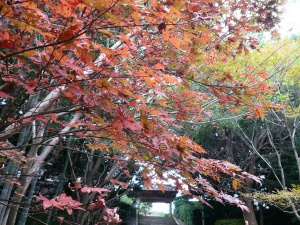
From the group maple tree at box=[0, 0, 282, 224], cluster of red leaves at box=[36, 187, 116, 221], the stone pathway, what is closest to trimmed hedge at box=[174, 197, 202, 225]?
the stone pathway

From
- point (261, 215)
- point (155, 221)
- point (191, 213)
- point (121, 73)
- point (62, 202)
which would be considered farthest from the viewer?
point (155, 221)

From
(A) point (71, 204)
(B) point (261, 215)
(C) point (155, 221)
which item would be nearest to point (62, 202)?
(A) point (71, 204)

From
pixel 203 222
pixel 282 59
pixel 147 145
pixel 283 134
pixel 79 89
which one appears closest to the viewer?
pixel 79 89

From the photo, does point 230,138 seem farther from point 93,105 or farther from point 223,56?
point 93,105

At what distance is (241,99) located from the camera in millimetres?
1532

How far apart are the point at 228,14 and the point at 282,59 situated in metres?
4.63

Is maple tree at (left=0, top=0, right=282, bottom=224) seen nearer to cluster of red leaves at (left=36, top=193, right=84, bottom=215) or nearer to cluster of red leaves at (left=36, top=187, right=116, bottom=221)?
cluster of red leaves at (left=36, top=187, right=116, bottom=221)

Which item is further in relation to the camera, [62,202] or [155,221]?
[155,221]

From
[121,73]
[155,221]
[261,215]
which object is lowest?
[155,221]

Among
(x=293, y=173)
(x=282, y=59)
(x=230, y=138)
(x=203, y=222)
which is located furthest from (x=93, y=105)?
(x=203, y=222)

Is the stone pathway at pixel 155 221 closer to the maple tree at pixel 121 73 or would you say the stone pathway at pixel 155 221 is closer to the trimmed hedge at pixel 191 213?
the trimmed hedge at pixel 191 213

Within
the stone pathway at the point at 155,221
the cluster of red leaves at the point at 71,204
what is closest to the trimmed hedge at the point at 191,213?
the stone pathway at the point at 155,221

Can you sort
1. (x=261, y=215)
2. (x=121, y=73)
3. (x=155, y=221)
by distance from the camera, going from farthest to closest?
(x=155, y=221) < (x=261, y=215) < (x=121, y=73)

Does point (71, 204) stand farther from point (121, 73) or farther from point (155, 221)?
point (155, 221)
